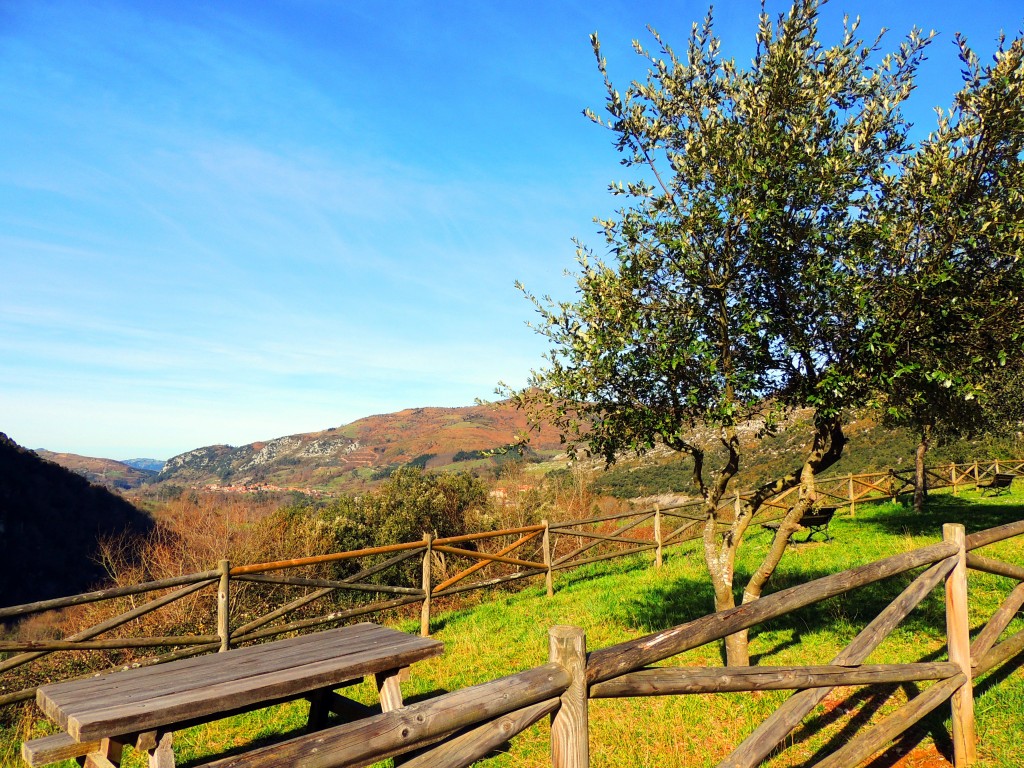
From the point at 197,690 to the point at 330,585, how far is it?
543cm

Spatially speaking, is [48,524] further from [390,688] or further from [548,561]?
[390,688]

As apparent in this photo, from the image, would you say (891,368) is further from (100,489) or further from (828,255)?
(100,489)

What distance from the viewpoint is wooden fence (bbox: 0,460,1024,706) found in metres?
7.17

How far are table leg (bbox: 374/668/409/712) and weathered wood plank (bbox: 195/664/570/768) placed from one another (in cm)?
253

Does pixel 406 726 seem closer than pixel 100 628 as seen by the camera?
Yes

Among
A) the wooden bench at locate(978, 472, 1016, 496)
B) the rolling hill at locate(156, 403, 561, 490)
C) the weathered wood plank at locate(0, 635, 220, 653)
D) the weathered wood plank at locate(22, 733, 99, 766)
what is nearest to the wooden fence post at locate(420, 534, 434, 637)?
the weathered wood plank at locate(0, 635, 220, 653)

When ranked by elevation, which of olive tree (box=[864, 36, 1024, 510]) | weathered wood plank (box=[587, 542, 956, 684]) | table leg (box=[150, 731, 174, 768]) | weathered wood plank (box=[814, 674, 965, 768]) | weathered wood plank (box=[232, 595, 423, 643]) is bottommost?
weathered wood plank (box=[232, 595, 423, 643])

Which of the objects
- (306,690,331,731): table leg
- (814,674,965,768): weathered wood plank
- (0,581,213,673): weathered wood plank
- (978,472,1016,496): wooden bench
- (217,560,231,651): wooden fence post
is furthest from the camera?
(978,472,1016,496): wooden bench

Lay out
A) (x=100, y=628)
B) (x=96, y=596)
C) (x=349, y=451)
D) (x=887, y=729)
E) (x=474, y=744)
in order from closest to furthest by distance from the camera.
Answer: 1. (x=474, y=744)
2. (x=887, y=729)
3. (x=96, y=596)
4. (x=100, y=628)
5. (x=349, y=451)

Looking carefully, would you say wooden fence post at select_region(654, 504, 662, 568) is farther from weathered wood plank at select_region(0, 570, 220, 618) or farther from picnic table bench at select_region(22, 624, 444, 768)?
picnic table bench at select_region(22, 624, 444, 768)

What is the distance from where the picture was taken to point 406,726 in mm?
2254

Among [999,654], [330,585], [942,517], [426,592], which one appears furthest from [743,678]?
[942,517]

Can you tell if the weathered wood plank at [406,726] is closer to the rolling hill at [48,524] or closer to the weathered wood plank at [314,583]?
the weathered wood plank at [314,583]

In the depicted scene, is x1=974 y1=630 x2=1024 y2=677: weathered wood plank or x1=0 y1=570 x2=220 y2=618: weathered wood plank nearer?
x1=974 y1=630 x2=1024 y2=677: weathered wood plank
